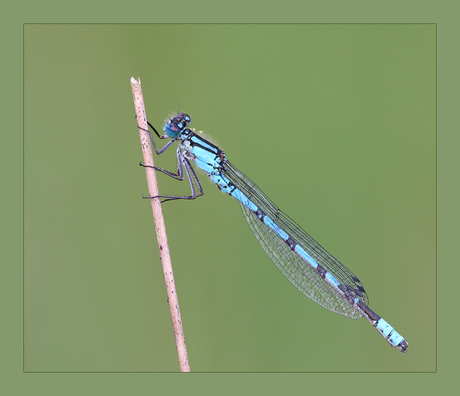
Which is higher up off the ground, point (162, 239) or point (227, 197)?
point (227, 197)

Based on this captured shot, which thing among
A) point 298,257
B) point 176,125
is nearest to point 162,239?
point 176,125

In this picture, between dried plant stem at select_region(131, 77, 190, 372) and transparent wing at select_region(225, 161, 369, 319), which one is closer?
dried plant stem at select_region(131, 77, 190, 372)

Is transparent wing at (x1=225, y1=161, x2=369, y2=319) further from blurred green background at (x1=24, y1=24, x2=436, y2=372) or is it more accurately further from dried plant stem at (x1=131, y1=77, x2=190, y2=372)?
dried plant stem at (x1=131, y1=77, x2=190, y2=372)

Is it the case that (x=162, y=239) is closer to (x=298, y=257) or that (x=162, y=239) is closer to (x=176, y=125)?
(x=176, y=125)

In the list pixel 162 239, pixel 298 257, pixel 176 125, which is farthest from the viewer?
pixel 298 257

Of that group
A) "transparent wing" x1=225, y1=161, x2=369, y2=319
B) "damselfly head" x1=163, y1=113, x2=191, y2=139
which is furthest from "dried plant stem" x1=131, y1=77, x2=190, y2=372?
"transparent wing" x1=225, y1=161, x2=369, y2=319

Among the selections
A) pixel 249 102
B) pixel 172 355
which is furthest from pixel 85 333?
pixel 249 102

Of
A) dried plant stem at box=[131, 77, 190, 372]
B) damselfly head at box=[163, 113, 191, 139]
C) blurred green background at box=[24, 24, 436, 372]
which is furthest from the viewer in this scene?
blurred green background at box=[24, 24, 436, 372]
